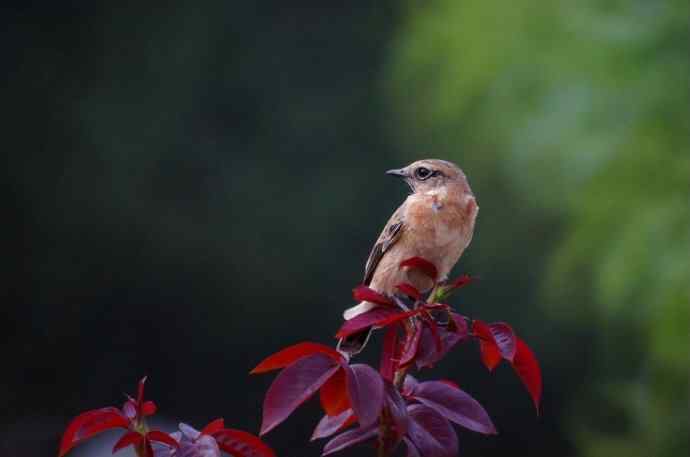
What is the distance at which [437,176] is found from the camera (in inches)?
66.9

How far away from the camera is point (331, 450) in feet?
3.18

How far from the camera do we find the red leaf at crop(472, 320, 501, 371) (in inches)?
39.5

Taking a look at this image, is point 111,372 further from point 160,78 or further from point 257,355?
point 160,78

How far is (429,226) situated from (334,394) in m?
0.72

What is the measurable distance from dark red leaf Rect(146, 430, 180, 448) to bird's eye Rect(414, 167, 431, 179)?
35.5 inches

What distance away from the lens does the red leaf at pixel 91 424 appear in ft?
3.01

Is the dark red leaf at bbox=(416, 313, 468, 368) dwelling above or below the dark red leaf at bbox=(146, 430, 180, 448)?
above

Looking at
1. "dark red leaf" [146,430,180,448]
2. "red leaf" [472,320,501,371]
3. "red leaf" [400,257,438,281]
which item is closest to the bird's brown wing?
"red leaf" [400,257,438,281]

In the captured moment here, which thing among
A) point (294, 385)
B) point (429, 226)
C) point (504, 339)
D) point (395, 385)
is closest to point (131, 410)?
point (294, 385)

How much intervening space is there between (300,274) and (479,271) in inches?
35.5

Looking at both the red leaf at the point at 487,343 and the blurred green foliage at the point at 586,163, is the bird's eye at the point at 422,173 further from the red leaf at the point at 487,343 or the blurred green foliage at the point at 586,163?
the blurred green foliage at the point at 586,163

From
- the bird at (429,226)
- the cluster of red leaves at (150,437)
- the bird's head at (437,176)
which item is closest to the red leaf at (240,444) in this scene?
the cluster of red leaves at (150,437)

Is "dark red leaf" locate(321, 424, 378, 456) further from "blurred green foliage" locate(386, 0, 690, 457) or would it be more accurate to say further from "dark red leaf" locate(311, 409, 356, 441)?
"blurred green foliage" locate(386, 0, 690, 457)

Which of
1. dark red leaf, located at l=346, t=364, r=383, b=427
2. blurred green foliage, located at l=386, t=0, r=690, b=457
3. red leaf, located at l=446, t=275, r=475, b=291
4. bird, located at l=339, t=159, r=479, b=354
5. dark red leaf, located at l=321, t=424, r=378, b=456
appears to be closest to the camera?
dark red leaf, located at l=346, t=364, r=383, b=427
